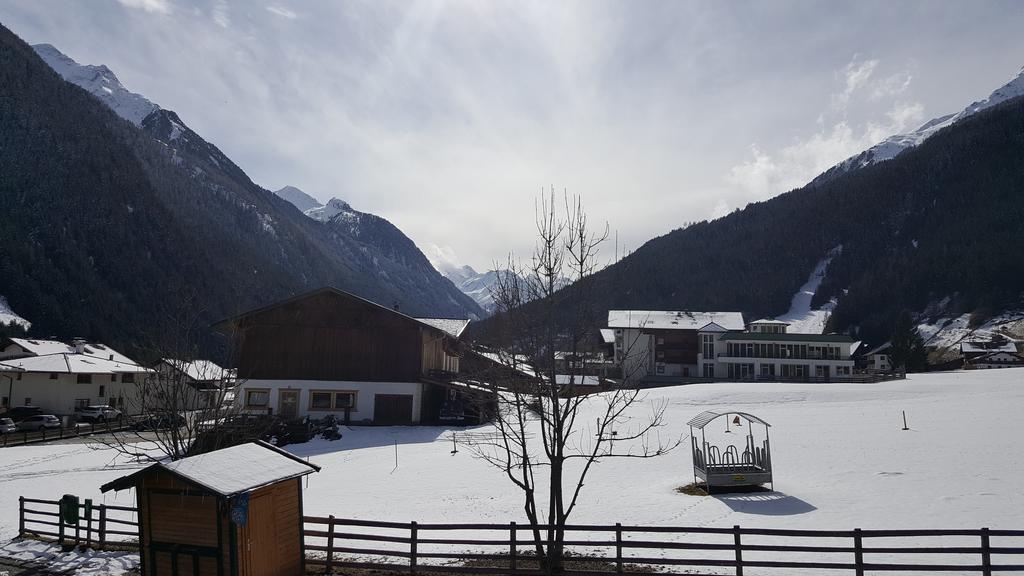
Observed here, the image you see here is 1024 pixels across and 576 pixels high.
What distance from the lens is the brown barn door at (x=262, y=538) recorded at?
44.7ft

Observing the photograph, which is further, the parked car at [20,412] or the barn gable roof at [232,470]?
the parked car at [20,412]

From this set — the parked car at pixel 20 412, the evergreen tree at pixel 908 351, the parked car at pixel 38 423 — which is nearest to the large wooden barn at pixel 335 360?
the parked car at pixel 38 423

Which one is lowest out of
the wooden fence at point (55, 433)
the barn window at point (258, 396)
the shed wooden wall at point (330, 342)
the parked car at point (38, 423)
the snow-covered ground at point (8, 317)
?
the wooden fence at point (55, 433)

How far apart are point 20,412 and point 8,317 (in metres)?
71.2

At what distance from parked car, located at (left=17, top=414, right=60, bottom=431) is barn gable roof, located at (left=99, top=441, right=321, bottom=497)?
136 feet

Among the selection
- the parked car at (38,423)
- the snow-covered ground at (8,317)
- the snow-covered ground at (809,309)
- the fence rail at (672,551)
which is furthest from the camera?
the snow-covered ground at (809,309)

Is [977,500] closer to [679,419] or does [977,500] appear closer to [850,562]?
[850,562]

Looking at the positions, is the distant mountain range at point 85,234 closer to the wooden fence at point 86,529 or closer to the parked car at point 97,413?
the parked car at point 97,413

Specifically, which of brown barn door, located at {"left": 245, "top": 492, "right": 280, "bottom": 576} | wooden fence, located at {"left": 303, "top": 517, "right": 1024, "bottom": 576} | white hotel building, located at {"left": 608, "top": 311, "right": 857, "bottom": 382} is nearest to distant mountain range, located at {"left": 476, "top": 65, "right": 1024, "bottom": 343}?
white hotel building, located at {"left": 608, "top": 311, "right": 857, "bottom": 382}

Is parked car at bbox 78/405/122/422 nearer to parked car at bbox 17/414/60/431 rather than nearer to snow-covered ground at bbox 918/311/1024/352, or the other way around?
parked car at bbox 17/414/60/431

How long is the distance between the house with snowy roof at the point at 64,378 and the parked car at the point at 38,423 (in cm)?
610

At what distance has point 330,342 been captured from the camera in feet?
147

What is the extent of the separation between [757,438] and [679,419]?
7589mm

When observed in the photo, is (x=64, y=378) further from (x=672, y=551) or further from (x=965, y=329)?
(x=965, y=329)
